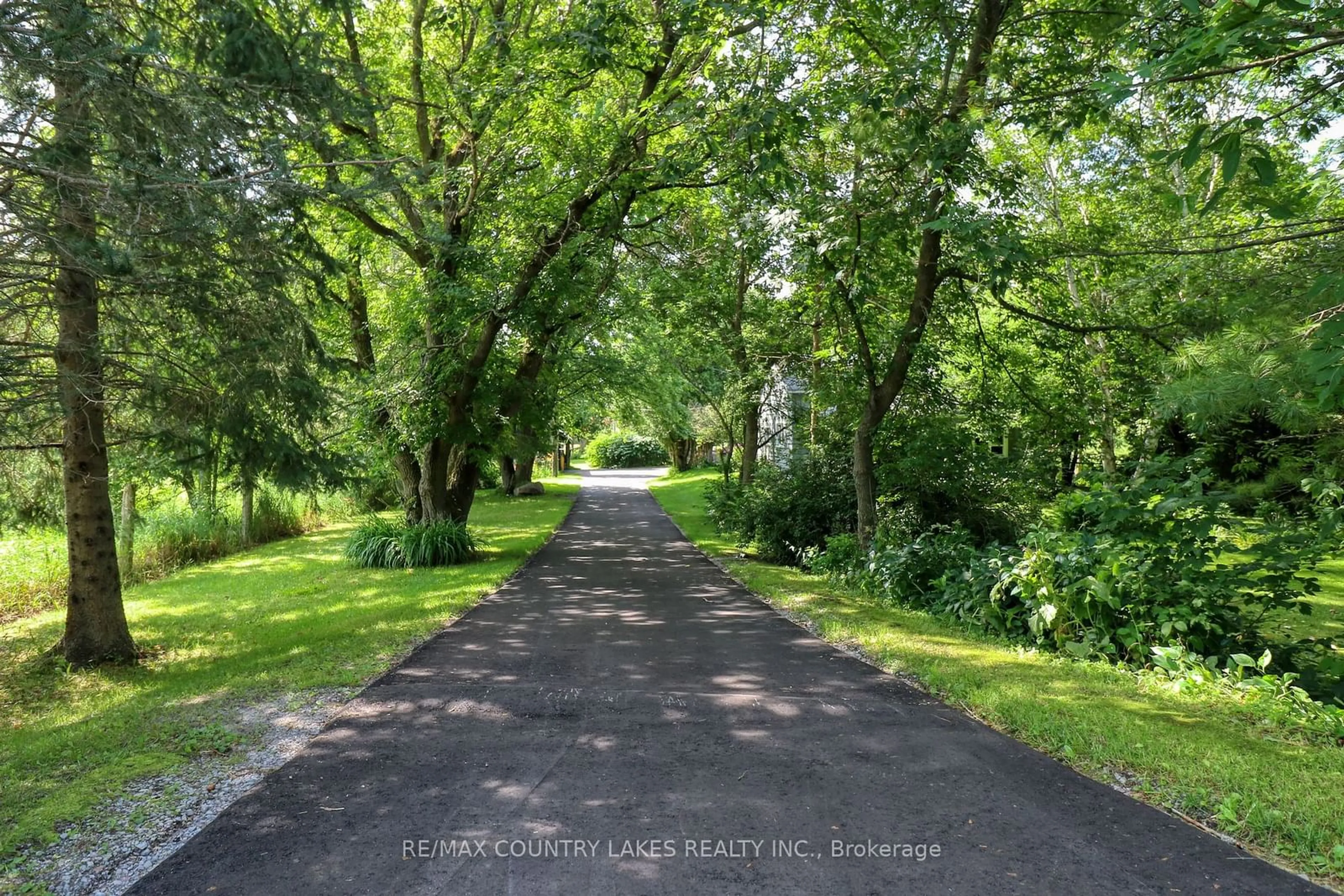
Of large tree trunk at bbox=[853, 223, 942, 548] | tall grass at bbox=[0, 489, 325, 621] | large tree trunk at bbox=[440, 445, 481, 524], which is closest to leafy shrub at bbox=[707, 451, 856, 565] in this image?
large tree trunk at bbox=[853, 223, 942, 548]

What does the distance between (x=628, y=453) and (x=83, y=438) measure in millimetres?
58168

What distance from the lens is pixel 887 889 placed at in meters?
3.13

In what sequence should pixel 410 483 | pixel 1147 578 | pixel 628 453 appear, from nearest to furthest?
1. pixel 1147 578
2. pixel 410 483
3. pixel 628 453

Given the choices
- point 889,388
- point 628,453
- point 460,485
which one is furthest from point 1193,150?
point 628,453

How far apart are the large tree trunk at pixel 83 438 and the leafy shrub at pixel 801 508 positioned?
959 centimetres

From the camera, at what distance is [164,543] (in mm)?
14797

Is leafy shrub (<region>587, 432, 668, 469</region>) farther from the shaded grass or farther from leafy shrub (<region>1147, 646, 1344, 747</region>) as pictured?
leafy shrub (<region>1147, 646, 1344, 747</region>)

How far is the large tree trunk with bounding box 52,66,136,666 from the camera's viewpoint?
5.56 meters

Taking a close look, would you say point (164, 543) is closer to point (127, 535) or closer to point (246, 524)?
point (246, 524)

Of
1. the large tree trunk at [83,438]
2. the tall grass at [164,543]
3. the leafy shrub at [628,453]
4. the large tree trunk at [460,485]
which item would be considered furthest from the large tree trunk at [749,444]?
the leafy shrub at [628,453]

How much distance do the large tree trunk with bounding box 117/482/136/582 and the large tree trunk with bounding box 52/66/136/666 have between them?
5.13m

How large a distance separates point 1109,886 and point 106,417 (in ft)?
28.5

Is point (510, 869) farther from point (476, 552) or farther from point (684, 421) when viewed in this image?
point (684, 421)

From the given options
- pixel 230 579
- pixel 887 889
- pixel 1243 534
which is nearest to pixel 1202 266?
pixel 1243 534
